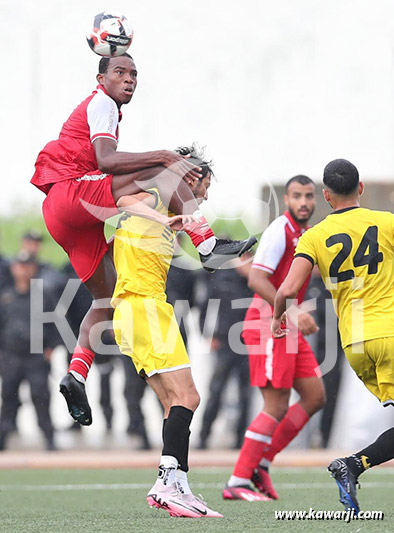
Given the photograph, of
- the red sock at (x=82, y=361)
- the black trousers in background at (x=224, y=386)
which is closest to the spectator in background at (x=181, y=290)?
the black trousers in background at (x=224, y=386)

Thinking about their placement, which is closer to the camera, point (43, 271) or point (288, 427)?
point (288, 427)

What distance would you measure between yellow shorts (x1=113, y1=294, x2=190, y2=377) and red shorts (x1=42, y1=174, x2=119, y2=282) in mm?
664

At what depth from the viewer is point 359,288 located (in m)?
6.60

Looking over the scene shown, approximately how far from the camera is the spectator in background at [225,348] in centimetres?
1309

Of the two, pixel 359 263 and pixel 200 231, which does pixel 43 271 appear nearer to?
pixel 200 231

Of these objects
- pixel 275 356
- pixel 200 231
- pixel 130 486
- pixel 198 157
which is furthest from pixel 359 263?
pixel 130 486

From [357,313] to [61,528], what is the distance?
84.3 inches

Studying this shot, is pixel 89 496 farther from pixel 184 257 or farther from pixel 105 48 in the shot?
pixel 184 257

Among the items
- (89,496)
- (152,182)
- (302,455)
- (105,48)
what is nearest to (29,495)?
(89,496)

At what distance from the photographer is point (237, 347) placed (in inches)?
524

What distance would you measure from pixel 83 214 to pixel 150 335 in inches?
38.1

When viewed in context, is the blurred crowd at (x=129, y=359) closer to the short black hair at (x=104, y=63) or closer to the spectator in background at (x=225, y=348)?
the spectator in background at (x=225, y=348)

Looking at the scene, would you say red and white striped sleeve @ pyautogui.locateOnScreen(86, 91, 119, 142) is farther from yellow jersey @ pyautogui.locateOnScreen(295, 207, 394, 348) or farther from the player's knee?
the player's knee

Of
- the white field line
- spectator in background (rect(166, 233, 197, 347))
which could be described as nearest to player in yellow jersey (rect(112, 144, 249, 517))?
the white field line
